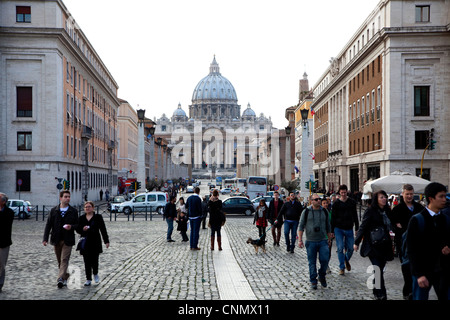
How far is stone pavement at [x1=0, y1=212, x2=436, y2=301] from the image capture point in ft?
29.8

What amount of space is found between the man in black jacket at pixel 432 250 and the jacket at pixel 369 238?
2.72m

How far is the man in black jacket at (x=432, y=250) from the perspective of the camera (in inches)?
229

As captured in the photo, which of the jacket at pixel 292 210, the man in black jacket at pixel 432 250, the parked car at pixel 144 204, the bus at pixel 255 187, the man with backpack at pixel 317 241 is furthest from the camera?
the bus at pixel 255 187

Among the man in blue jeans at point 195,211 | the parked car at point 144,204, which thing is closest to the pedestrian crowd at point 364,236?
the man in blue jeans at point 195,211

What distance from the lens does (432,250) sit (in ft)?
19.3

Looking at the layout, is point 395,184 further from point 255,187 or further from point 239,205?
point 255,187

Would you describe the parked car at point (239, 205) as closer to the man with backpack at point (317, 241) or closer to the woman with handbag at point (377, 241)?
the man with backpack at point (317, 241)

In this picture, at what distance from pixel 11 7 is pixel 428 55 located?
25339 millimetres

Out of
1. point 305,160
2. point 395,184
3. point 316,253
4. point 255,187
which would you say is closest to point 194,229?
point 316,253

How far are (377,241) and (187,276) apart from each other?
379cm

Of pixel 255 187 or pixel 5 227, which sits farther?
pixel 255 187

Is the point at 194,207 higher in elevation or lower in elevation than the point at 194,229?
higher

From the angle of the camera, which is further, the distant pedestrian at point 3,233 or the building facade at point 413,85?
the building facade at point 413,85

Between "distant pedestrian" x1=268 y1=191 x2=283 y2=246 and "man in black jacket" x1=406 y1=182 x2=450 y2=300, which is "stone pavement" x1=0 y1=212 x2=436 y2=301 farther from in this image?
"man in black jacket" x1=406 y1=182 x2=450 y2=300
